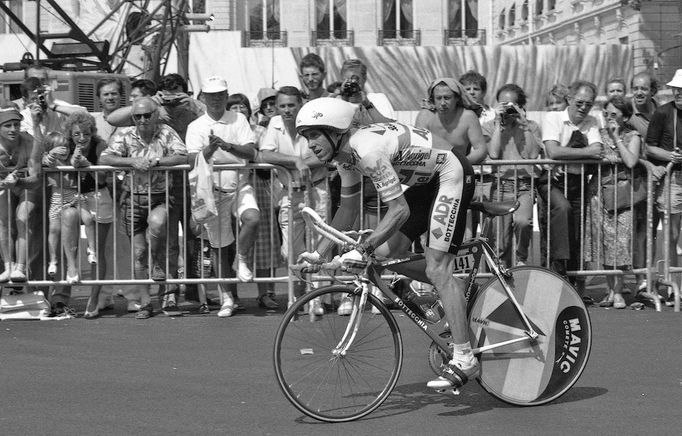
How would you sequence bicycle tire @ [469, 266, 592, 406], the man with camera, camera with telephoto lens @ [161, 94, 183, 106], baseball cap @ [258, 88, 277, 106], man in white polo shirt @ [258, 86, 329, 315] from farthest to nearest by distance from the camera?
→ baseball cap @ [258, 88, 277, 106] < camera with telephoto lens @ [161, 94, 183, 106] < the man with camera < man in white polo shirt @ [258, 86, 329, 315] < bicycle tire @ [469, 266, 592, 406]

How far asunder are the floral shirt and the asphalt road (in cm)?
130

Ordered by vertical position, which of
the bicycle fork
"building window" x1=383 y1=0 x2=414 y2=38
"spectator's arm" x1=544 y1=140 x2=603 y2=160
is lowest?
the bicycle fork

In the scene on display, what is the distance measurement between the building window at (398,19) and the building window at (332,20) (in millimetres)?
A: 2062

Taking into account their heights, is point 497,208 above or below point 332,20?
below

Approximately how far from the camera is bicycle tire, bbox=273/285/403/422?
6312mm

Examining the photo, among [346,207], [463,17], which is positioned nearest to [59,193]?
[346,207]

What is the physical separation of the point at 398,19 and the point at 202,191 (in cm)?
4863

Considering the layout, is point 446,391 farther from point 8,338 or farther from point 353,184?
point 8,338

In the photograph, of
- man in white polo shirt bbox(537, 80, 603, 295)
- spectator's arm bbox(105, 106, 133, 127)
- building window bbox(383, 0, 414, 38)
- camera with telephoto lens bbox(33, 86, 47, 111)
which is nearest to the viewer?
man in white polo shirt bbox(537, 80, 603, 295)

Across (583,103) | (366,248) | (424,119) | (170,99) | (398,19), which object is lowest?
(366,248)

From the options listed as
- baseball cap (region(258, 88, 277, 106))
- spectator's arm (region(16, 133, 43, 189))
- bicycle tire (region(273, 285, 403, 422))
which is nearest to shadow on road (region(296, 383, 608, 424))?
bicycle tire (region(273, 285, 403, 422))

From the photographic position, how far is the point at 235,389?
732cm

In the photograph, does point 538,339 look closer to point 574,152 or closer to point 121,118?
point 574,152

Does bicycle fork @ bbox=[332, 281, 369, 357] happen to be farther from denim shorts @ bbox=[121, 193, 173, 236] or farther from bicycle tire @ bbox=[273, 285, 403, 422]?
denim shorts @ bbox=[121, 193, 173, 236]
